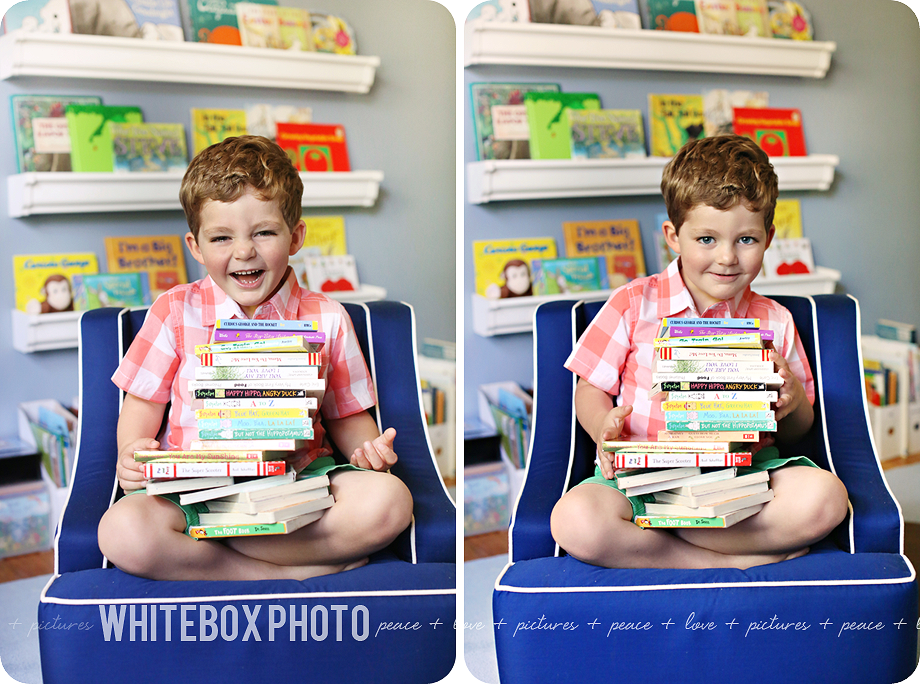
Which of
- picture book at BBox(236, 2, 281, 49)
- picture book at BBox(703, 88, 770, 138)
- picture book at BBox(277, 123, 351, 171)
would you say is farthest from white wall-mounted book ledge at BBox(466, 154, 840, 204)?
picture book at BBox(236, 2, 281, 49)

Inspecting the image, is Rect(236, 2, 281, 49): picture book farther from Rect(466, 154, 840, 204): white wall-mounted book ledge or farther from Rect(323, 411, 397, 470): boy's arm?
Rect(323, 411, 397, 470): boy's arm

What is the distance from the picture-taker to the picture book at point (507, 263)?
5.75 feet

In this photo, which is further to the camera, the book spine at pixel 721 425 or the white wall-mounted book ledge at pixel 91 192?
the white wall-mounted book ledge at pixel 91 192

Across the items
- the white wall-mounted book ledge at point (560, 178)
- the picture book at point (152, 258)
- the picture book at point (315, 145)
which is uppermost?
the picture book at point (315, 145)

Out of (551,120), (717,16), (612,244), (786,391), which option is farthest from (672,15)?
(786,391)

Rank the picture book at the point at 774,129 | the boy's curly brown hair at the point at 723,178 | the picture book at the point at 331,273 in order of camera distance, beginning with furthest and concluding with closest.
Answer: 1. the picture book at the point at 774,129
2. the picture book at the point at 331,273
3. the boy's curly brown hair at the point at 723,178

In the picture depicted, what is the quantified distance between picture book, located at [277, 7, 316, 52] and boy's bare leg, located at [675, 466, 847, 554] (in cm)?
126

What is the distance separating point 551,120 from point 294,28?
585 millimetres

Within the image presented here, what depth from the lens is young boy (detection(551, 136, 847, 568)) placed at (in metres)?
1.44

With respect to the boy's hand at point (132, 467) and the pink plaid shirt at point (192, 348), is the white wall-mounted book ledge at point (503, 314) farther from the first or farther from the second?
the boy's hand at point (132, 467)

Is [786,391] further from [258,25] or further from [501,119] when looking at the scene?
[258,25]

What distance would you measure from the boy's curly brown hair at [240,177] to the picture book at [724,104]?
97 centimetres

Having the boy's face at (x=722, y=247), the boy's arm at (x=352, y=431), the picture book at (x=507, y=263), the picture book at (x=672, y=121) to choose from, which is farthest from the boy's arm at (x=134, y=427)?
the picture book at (x=672, y=121)

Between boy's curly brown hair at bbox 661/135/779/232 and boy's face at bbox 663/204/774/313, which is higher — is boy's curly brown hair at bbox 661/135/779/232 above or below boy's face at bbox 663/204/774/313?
above
